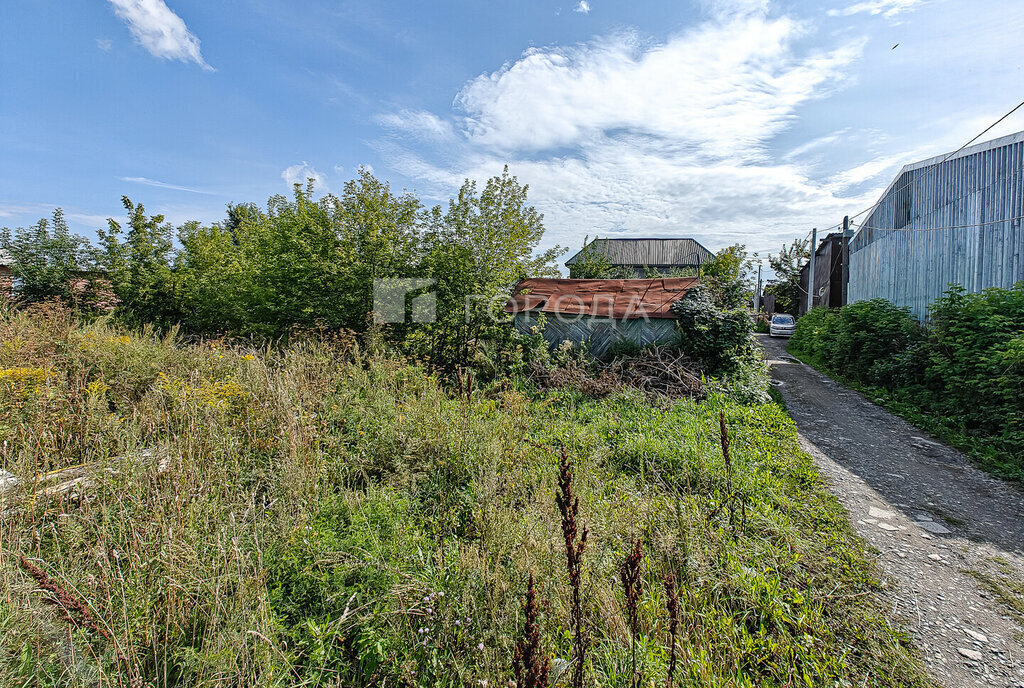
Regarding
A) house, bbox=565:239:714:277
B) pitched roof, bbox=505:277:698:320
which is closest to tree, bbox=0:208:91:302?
pitched roof, bbox=505:277:698:320

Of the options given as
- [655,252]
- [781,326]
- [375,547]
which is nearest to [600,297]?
[375,547]

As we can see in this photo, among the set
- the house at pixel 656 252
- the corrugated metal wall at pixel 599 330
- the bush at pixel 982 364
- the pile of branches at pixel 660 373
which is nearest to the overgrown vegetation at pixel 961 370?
the bush at pixel 982 364

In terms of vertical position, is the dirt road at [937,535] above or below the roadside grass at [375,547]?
below

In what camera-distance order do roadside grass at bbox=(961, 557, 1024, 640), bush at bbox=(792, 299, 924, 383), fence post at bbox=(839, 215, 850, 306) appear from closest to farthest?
roadside grass at bbox=(961, 557, 1024, 640) < bush at bbox=(792, 299, 924, 383) < fence post at bbox=(839, 215, 850, 306)

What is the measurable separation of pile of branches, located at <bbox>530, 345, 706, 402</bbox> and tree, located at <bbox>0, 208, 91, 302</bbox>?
42.3 feet

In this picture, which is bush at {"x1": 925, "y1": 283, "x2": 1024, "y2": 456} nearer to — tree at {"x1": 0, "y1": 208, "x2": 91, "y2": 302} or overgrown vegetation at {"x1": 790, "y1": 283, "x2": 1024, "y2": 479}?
overgrown vegetation at {"x1": 790, "y1": 283, "x2": 1024, "y2": 479}

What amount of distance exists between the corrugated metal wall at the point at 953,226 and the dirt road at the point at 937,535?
4.29 m

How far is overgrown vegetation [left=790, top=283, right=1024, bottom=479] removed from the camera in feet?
18.5

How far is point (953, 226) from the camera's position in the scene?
375 inches

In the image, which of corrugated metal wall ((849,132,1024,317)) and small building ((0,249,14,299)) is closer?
corrugated metal wall ((849,132,1024,317))

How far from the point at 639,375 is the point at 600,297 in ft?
7.59

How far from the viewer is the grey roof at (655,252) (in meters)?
44.5

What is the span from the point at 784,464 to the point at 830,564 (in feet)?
5.56

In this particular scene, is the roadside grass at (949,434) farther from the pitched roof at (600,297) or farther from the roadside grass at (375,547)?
the pitched roof at (600,297)
